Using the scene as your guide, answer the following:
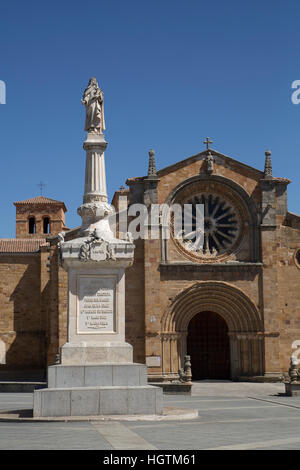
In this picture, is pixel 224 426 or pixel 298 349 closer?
pixel 224 426

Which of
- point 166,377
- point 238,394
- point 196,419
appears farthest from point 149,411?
point 166,377

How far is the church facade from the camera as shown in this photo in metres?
32.7

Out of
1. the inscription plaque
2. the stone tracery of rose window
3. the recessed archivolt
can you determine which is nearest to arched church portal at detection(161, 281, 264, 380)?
the recessed archivolt

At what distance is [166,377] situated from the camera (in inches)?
1262

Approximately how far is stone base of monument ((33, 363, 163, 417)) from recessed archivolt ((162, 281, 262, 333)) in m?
19.7

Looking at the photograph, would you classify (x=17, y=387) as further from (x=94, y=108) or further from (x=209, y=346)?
(x=94, y=108)

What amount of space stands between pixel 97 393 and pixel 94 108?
20.7 ft

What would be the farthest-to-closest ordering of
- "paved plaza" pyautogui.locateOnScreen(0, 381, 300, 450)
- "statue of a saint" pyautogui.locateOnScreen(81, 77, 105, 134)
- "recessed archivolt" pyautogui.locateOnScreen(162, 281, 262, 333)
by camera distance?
"recessed archivolt" pyautogui.locateOnScreen(162, 281, 262, 333) < "statue of a saint" pyautogui.locateOnScreen(81, 77, 105, 134) < "paved plaza" pyautogui.locateOnScreen(0, 381, 300, 450)

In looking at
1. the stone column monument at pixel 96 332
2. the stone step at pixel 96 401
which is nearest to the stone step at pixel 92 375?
the stone column monument at pixel 96 332

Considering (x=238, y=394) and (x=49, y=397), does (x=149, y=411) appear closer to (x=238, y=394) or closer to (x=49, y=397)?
(x=49, y=397)

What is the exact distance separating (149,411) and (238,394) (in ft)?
48.6

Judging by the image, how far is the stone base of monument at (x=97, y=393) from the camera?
→ 1275 centimetres

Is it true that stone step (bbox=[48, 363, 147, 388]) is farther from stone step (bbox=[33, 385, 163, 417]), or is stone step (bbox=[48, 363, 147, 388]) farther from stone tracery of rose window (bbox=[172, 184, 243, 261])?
stone tracery of rose window (bbox=[172, 184, 243, 261])

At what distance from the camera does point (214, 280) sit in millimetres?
33469
